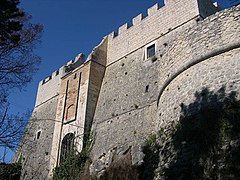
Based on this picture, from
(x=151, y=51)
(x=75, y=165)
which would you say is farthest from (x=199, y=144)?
(x=151, y=51)

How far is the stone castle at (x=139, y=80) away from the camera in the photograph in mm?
8117

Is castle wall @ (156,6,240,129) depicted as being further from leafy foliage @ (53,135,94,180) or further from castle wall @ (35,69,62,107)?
castle wall @ (35,69,62,107)

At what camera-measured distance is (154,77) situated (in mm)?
12305

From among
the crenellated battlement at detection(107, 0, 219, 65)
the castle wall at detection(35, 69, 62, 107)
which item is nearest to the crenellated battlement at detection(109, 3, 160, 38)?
the crenellated battlement at detection(107, 0, 219, 65)

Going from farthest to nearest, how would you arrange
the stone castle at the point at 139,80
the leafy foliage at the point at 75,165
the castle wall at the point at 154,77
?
the leafy foliage at the point at 75,165 < the stone castle at the point at 139,80 < the castle wall at the point at 154,77

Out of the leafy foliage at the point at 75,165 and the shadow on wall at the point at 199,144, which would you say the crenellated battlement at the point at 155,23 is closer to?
the leafy foliage at the point at 75,165

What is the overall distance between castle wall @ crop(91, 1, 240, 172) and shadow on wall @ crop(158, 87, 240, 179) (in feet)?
1.58

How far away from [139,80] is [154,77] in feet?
3.24

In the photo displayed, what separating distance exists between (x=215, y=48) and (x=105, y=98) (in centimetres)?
757

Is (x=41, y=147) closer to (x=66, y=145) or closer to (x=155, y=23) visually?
(x=66, y=145)

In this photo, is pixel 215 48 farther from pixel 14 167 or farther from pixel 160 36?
pixel 14 167

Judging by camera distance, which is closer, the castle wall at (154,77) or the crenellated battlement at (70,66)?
the castle wall at (154,77)

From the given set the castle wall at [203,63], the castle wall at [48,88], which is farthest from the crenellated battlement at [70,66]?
the castle wall at [203,63]

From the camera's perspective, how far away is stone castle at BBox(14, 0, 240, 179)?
8117 mm
